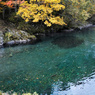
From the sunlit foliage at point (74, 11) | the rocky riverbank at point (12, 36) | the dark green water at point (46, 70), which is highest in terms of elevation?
the sunlit foliage at point (74, 11)

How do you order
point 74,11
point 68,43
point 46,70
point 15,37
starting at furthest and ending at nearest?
point 74,11, point 15,37, point 68,43, point 46,70

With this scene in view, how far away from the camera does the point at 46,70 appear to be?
32.5 feet

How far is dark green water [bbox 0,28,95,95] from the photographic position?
305 inches

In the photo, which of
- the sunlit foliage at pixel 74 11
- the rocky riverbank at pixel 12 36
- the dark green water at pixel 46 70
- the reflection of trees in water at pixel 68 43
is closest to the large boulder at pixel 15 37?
the rocky riverbank at pixel 12 36

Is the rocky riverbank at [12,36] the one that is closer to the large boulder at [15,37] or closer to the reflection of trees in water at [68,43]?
the large boulder at [15,37]

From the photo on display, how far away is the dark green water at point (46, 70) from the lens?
25.4 ft

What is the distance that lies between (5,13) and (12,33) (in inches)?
224

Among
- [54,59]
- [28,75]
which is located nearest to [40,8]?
[54,59]

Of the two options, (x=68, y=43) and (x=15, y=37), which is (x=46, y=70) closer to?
(x=68, y=43)

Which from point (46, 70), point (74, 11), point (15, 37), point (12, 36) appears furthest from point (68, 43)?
point (46, 70)

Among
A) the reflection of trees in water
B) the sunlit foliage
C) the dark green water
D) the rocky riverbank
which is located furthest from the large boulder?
the sunlit foliage

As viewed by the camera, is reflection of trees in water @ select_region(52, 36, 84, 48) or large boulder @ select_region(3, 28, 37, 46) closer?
reflection of trees in water @ select_region(52, 36, 84, 48)

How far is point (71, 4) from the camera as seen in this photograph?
2098 centimetres

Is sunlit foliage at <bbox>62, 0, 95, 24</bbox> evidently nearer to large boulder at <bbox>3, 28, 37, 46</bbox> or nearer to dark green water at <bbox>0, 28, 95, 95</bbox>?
large boulder at <bbox>3, 28, 37, 46</bbox>
